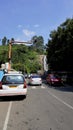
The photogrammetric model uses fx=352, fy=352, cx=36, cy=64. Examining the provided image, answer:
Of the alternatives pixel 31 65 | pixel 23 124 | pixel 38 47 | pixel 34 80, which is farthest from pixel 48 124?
pixel 38 47

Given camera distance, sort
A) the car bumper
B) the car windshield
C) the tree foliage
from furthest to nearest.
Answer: the tree foliage
the car windshield
the car bumper

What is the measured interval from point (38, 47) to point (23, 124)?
185897 mm

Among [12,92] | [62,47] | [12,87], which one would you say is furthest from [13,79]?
[62,47]

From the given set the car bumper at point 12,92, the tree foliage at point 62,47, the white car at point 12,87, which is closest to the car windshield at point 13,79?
the white car at point 12,87

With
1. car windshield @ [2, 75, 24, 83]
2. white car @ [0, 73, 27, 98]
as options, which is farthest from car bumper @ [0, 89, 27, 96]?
car windshield @ [2, 75, 24, 83]

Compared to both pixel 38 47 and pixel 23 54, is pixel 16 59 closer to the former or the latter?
pixel 23 54

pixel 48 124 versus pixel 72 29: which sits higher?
pixel 72 29

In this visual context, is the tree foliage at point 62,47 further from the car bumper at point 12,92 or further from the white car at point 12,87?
the car bumper at point 12,92

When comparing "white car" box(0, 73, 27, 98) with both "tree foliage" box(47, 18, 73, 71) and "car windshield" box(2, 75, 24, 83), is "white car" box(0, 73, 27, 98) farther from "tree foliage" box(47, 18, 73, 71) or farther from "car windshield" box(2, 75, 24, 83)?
"tree foliage" box(47, 18, 73, 71)

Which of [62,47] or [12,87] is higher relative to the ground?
[62,47]

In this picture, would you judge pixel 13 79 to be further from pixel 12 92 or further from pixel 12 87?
pixel 12 92

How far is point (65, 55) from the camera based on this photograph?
2217 inches

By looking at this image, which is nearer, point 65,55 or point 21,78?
point 21,78

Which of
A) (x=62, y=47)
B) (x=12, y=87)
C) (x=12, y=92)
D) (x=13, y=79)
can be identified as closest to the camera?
(x=12, y=92)
